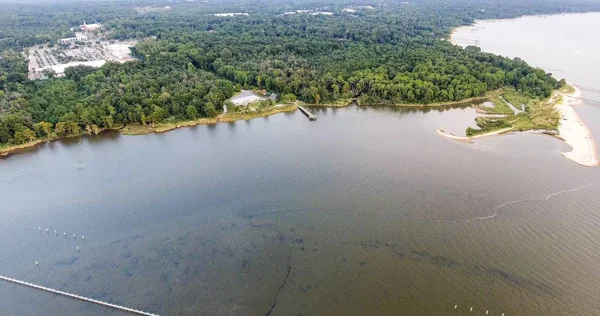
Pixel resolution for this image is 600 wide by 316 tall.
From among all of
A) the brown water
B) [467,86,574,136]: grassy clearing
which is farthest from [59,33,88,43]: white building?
[467,86,574,136]: grassy clearing

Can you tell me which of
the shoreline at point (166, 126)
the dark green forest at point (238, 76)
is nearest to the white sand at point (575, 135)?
the dark green forest at point (238, 76)

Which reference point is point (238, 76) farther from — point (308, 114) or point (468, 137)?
point (468, 137)

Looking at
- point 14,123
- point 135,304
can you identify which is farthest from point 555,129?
point 14,123

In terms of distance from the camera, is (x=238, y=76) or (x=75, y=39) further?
(x=75, y=39)

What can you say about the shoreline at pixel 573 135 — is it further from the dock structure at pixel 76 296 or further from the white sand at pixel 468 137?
the dock structure at pixel 76 296

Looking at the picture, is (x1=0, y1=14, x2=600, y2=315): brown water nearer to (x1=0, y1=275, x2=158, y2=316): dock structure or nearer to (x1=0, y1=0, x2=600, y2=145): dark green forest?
(x1=0, y1=275, x2=158, y2=316): dock structure

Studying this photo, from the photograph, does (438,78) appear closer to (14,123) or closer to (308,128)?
(308,128)

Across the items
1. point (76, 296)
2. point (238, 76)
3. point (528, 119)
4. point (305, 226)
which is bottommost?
point (76, 296)

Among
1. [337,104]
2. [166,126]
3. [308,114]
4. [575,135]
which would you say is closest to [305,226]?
[308,114]
